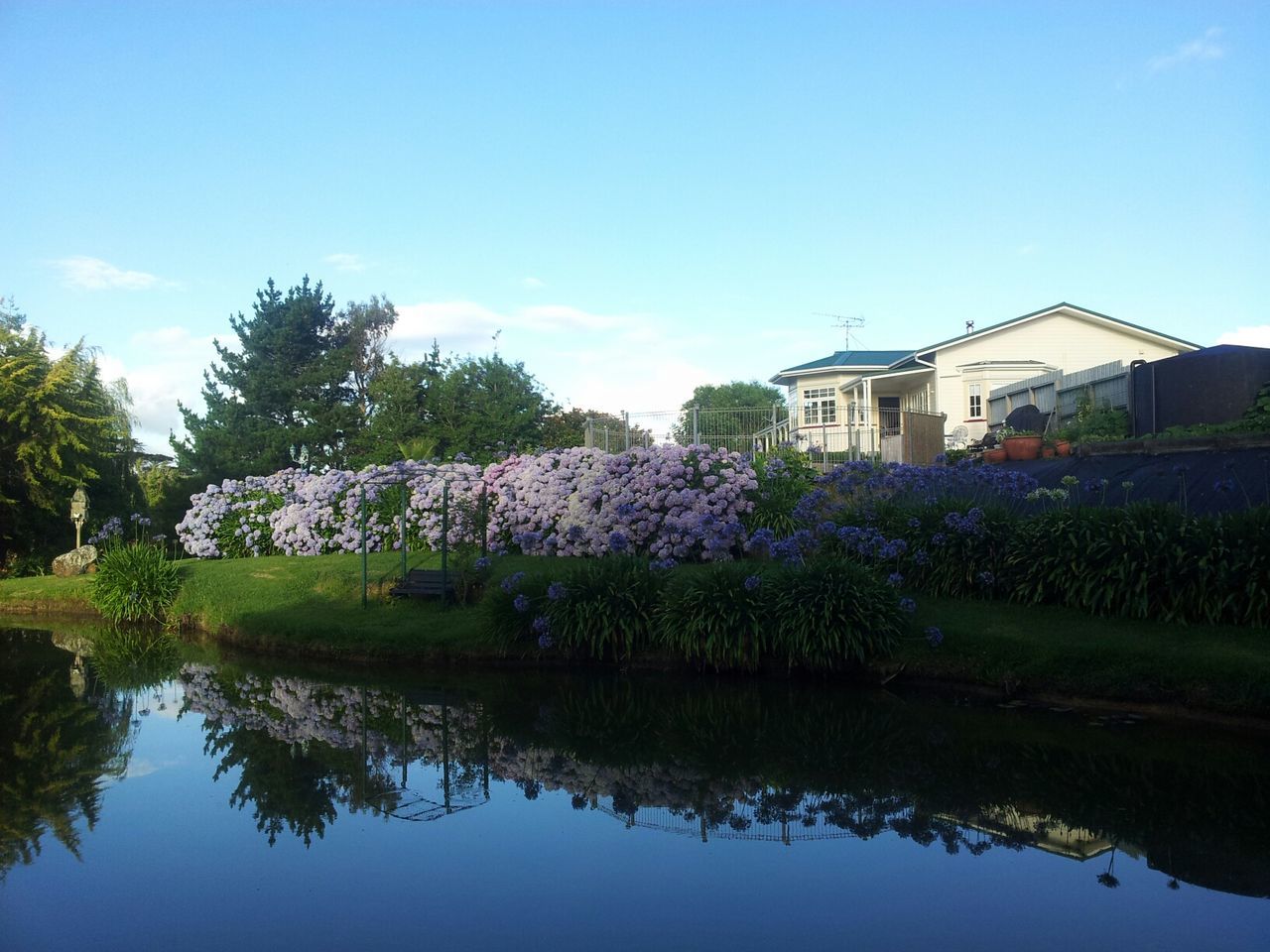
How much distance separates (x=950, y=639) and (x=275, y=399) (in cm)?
2995

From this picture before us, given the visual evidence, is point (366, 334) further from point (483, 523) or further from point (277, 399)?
point (483, 523)

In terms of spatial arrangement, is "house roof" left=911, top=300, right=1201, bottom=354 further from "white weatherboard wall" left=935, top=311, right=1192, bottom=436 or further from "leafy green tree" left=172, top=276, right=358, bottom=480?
"leafy green tree" left=172, top=276, right=358, bottom=480

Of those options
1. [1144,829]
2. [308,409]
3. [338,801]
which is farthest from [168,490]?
[1144,829]

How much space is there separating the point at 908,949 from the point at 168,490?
30.9 meters

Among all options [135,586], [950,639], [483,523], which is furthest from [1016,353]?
[135,586]

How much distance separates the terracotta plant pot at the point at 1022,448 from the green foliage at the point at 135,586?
588 inches

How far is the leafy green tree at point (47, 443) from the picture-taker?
73.6 feet

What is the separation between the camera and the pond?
5.05m

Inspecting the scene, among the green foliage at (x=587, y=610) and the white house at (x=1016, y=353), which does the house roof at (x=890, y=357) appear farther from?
the green foliage at (x=587, y=610)

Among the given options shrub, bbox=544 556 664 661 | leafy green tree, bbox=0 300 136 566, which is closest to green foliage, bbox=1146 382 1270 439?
shrub, bbox=544 556 664 661

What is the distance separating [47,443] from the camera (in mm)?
22719

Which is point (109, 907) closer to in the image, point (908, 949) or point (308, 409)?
point (908, 949)

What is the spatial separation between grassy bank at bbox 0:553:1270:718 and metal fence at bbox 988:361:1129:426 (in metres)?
10.5

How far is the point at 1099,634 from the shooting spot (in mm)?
9938
